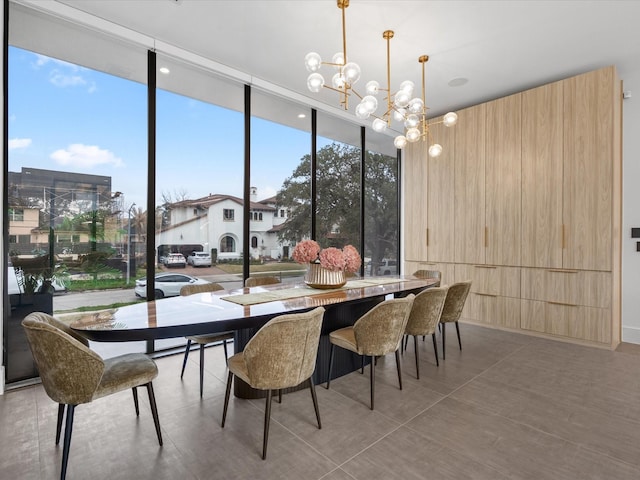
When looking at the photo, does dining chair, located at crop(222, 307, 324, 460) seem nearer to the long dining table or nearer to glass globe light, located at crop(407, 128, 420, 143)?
the long dining table

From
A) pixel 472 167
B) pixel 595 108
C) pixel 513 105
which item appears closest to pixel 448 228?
pixel 472 167

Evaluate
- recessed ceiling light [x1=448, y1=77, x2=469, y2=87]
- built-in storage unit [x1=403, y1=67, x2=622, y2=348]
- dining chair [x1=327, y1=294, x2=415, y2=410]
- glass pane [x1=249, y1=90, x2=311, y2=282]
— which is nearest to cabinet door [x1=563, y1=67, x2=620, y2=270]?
built-in storage unit [x1=403, y1=67, x2=622, y2=348]

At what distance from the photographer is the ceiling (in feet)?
9.31

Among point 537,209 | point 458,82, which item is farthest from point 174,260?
point 537,209

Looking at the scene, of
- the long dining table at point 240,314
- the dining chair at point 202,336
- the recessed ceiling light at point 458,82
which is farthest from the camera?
the recessed ceiling light at point 458,82

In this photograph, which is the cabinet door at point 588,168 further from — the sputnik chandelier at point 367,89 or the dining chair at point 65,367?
the dining chair at point 65,367

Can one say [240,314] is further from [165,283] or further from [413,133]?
[413,133]

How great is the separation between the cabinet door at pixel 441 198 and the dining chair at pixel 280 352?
3.78 m

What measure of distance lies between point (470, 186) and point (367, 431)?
3.90 meters

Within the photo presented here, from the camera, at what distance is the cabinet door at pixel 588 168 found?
3688 millimetres

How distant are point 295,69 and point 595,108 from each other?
11.2 ft

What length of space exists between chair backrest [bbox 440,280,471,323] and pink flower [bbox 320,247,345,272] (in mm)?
1235

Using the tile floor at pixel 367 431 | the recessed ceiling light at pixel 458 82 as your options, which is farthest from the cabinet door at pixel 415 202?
the tile floor at pixel 367 431

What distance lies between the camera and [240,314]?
6.45ft
